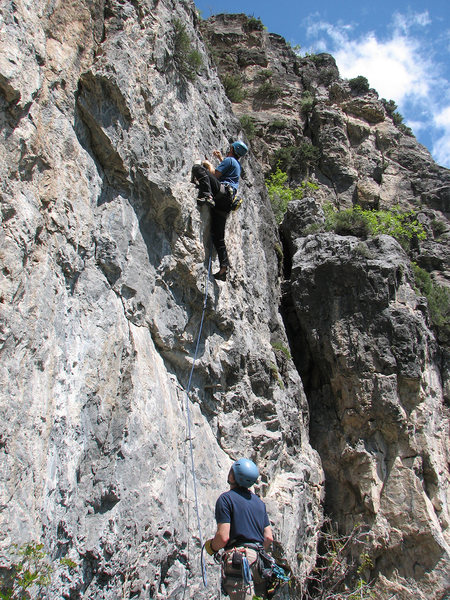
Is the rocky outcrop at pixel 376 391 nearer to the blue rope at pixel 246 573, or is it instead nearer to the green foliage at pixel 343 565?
the green foliage at pixel 343 565

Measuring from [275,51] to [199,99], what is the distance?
673 inches

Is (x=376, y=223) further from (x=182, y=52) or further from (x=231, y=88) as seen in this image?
(x=182, y=52)

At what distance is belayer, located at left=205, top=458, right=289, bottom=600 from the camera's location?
4312mm

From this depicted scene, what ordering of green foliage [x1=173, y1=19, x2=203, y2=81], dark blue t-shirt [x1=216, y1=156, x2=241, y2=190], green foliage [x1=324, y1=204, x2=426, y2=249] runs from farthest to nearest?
green foliage [x1=324, y1=204, x2=426, y2=249] → green foliage [x1=173, y1=19, x2=203, y2=81] → dark blue t-shirt [x1=216, y1=156, x2=241, y2=190]

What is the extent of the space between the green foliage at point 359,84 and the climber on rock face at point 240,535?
21.8m

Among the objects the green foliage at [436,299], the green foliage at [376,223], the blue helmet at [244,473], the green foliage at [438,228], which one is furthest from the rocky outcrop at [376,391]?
the blue helmet at [244,473]

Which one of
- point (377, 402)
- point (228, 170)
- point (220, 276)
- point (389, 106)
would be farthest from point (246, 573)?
point (389, 106)

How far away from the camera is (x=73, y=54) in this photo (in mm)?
6133

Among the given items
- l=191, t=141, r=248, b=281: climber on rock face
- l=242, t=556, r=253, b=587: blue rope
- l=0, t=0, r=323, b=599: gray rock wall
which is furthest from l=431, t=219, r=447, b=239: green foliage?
l=242, t=556, r=253, b=587: blue rope

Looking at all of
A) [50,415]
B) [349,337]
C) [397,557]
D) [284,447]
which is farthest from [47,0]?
[397,557]

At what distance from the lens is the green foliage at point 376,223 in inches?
555

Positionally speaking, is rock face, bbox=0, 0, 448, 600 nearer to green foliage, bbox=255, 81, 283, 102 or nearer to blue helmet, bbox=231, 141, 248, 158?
blue helmet, bbox=231, 141, 248, 158

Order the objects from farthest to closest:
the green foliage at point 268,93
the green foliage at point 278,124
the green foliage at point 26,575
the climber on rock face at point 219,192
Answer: the green foliage at point 268,93 < the green foliage at point 278,124 < the climber on rock face at point 219,192 < the green foliage at point 26,575

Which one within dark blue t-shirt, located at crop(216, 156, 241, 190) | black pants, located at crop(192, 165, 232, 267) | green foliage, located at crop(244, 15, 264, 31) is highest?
green foliage, located at crop(244, 15, 264, 31)
